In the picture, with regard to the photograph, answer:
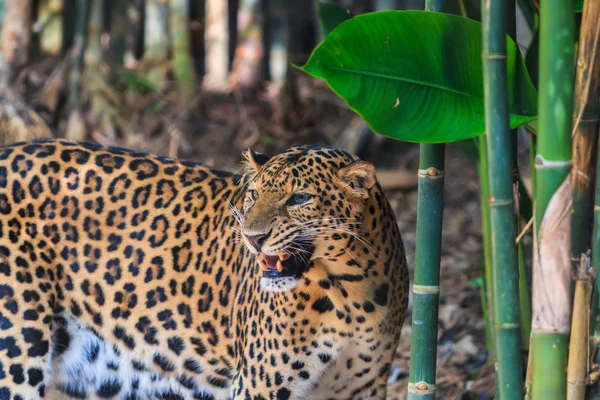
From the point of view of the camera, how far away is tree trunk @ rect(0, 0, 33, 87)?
1105 centimetres

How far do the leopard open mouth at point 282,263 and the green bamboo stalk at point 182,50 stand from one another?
22.1 feet

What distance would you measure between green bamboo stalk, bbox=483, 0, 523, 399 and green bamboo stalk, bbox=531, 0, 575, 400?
152mm

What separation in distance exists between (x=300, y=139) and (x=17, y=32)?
3.81 meters

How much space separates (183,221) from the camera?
5.46 m

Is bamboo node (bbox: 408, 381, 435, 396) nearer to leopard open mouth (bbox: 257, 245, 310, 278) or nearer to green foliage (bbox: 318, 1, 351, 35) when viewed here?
→ leopard open mouth (bbox: 257, 245, 310, 278)

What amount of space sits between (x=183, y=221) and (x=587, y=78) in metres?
2.92

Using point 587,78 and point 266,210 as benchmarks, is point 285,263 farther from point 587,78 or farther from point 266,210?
point 587,78

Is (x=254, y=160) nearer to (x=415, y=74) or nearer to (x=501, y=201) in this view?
(x=415, y=74)

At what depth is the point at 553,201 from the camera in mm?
2889

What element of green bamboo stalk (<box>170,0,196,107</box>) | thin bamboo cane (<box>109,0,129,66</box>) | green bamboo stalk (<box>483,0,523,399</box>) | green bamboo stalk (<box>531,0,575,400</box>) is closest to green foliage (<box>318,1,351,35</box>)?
green bamboo stalk (<box>483,0,523,399</box>)

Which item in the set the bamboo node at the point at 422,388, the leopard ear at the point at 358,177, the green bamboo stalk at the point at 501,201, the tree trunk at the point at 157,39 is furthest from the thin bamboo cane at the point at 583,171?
the tree trunk at the point at 157,39

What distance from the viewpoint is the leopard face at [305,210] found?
438 centimetres

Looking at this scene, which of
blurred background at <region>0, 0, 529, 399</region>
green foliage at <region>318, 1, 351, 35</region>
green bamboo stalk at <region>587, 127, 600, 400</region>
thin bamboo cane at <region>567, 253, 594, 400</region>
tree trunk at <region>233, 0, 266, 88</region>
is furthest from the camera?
tree trunk at <region>233, 0, 266, 88</region>

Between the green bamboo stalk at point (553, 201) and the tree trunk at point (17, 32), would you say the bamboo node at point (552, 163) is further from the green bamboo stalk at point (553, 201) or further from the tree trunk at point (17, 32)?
the tree trunk at point (17, 32)
